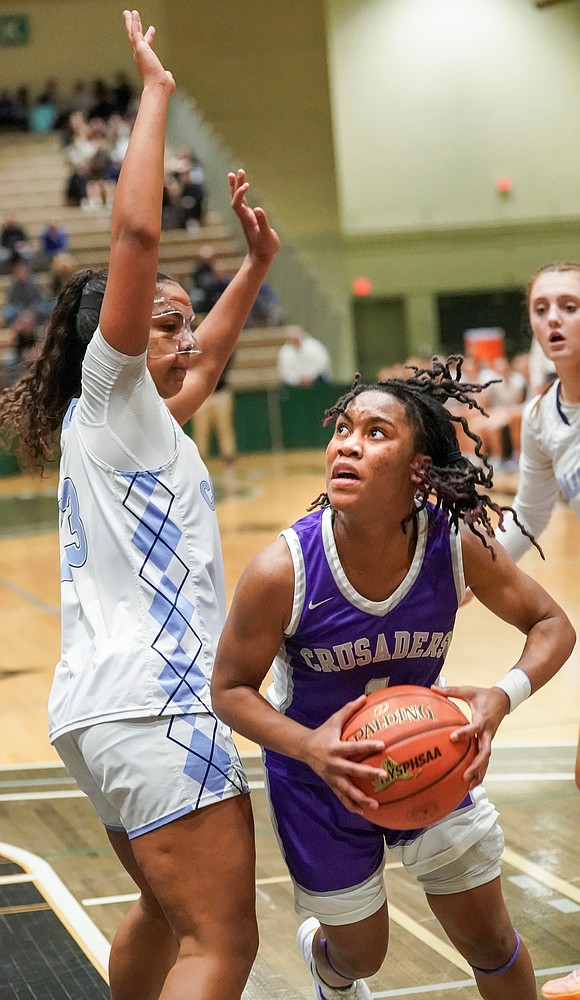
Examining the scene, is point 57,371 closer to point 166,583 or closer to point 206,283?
point 166,583

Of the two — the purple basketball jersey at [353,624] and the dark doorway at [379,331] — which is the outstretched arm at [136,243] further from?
the dark doorway at [379,331]

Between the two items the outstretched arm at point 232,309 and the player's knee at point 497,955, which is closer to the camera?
the player's knee at point 497,955

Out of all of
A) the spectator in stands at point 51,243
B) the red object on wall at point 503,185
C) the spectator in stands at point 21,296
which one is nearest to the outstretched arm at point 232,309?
the spectator in stands at point 21,296

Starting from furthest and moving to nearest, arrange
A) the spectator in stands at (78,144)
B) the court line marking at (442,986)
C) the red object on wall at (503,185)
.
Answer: the red object on wall at (503,185) < the spectator in stands at (78,144) < the court line marking at (442,986)

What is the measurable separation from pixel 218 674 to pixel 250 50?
909 inches

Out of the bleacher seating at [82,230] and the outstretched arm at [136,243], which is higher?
the outstretched arm at [136,243]

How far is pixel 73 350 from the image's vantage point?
2.75m

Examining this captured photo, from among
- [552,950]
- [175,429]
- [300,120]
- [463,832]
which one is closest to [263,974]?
[552,950]

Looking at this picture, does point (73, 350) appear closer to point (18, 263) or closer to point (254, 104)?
point (18, 263)

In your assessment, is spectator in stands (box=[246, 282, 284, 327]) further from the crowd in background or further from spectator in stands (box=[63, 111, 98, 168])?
spectator in stands (box=[63, 111, 98, 168])

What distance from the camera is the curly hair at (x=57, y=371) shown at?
8.87 ft

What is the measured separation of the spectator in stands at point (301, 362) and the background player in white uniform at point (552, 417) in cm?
1403

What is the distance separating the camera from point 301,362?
1822cm

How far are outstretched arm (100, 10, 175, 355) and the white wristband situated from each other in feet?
3.03
